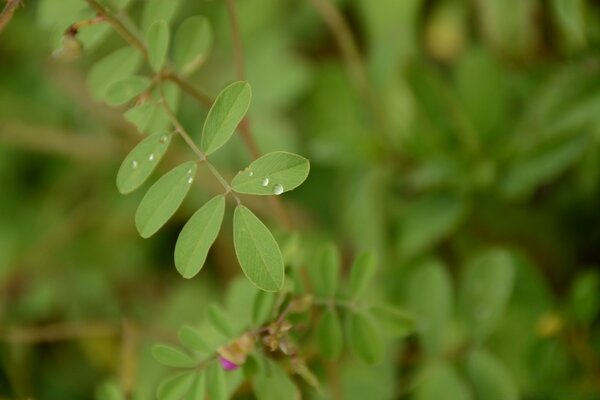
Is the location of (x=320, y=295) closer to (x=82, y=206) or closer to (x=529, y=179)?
(x=529, y=179)

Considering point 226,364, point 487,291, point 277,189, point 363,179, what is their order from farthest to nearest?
1. point 363,179
2. point 487,291
3. point 226,364
4. point 277,189

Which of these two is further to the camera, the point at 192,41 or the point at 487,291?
the point at 487,291

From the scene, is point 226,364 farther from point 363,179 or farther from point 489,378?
point 363,179

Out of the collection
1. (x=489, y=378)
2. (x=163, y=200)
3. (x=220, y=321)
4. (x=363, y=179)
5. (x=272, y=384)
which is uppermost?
(x=363, y=179)

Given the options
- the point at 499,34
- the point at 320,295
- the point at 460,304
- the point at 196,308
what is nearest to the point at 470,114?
the point at 499,34

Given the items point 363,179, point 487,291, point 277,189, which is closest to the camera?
point 277,189

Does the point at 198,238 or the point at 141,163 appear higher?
the point at 141,163

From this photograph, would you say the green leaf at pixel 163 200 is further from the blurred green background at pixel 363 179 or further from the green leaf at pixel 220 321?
the blurred green background at pixel 363 179

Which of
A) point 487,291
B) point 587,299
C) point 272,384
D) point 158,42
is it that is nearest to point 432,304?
point 487,291
